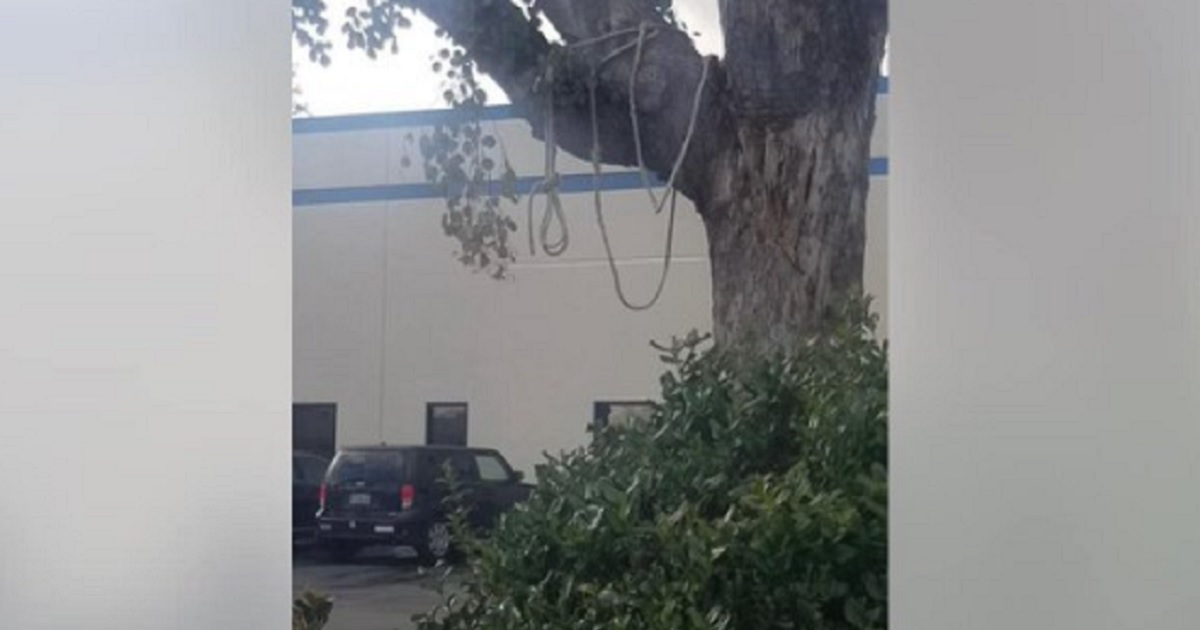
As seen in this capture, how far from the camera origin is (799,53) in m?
2.81

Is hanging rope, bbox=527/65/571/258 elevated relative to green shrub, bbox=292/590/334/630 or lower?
elevated

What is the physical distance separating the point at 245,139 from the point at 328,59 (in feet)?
0.95

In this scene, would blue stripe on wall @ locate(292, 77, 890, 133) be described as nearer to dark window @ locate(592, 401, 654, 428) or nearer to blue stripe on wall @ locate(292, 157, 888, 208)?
blue stripe on wall @ locate(292, 157, 888, 208)

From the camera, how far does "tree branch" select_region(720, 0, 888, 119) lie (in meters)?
2.73

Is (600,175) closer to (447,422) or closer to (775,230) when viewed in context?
(775,230)

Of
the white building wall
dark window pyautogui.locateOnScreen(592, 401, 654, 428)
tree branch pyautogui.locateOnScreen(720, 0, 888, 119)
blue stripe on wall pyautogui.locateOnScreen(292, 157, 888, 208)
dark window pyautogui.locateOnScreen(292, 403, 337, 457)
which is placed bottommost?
dark window pyautogui.locateOnScreen(292, 403, 337, 457)

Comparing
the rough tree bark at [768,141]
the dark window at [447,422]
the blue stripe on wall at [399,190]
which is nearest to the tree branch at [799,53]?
the rough tree bark at [768,141]

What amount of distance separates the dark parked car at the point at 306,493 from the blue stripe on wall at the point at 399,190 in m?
0.45

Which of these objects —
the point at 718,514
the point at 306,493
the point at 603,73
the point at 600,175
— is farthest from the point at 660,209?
the point at 306,493

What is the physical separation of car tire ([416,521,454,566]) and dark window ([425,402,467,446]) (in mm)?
159

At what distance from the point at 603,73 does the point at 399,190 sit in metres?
0.42

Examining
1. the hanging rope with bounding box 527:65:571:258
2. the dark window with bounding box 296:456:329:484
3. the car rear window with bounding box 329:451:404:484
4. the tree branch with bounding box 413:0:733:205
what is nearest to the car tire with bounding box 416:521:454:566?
the car rear window with bounding box 329:451:404:484

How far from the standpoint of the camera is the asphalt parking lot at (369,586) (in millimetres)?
3037

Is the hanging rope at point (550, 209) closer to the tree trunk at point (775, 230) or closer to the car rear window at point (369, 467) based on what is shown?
the tree trunk at point (775, 230)
